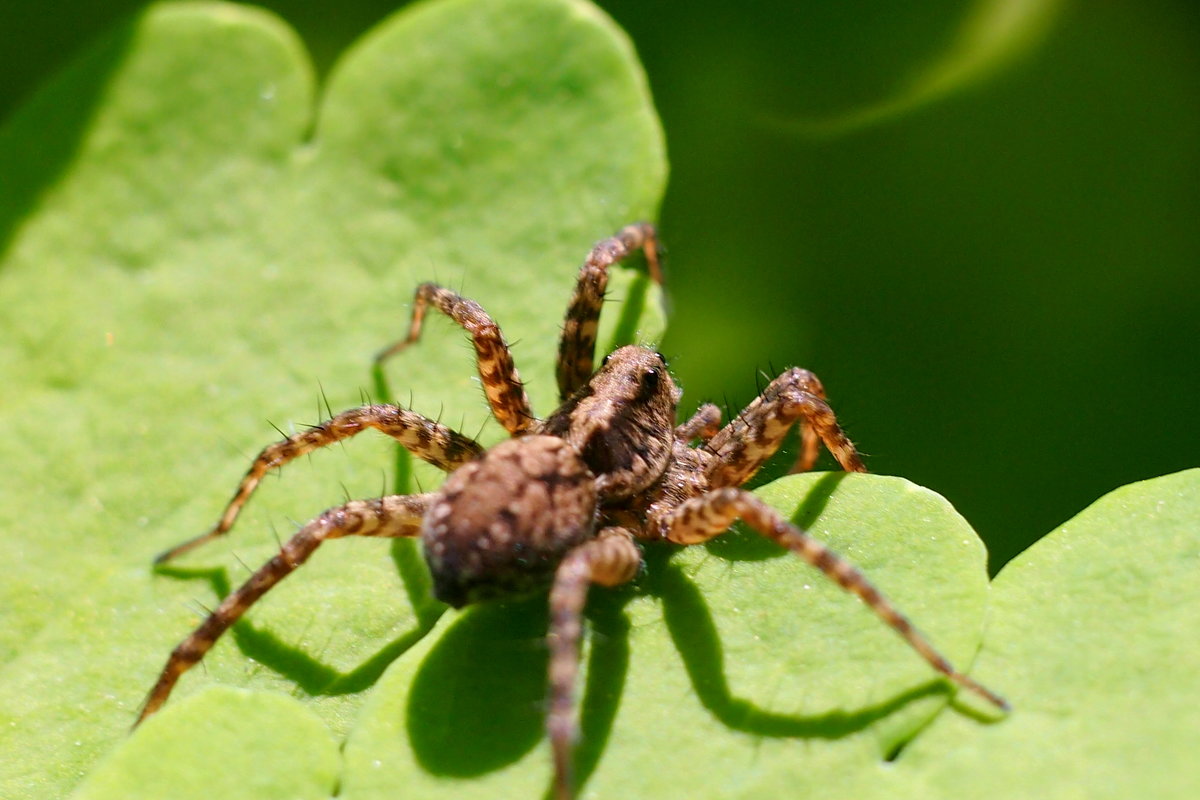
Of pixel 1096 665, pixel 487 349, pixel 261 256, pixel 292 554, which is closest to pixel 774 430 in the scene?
pixel 487 349

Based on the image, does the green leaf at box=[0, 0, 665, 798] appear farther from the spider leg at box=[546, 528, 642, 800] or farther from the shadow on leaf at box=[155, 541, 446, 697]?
the spider leg at box=[546, 528, 642, 800]

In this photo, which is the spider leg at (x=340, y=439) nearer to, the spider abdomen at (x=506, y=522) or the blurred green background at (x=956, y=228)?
the spider abdomen at (x=506, y=522)

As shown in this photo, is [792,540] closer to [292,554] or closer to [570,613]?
[570,613]

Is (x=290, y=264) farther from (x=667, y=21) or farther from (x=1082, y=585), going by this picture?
(x=1082, y=585)

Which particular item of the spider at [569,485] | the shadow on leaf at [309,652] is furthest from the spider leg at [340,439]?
the shadow on leaf at [309,652]

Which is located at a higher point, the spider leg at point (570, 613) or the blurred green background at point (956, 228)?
the blurred green background at point (956, 228)

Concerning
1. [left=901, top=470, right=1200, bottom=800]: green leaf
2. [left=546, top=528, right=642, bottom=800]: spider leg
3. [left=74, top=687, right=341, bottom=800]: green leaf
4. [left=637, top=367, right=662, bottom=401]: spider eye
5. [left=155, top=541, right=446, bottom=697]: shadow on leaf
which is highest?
[left=901, top=470, right=1200, bottom=800]: green leaf

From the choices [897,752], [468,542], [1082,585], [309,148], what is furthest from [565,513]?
[309,148]

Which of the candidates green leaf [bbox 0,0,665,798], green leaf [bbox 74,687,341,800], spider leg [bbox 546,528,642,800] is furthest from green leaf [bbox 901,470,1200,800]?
green leaf [bbox 0,0,665,798]
